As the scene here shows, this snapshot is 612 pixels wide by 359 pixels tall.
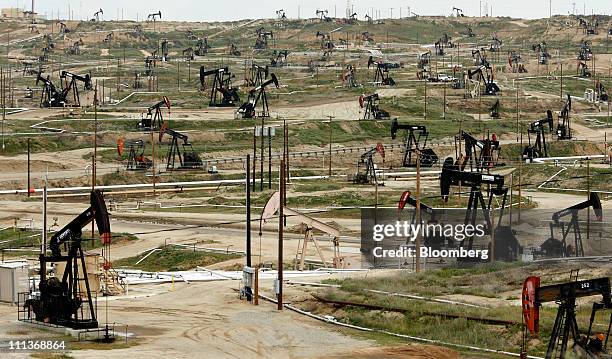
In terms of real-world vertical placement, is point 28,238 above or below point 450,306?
below

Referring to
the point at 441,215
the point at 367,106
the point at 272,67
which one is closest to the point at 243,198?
the point at 441,215

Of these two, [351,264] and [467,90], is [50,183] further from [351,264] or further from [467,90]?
[467,90]

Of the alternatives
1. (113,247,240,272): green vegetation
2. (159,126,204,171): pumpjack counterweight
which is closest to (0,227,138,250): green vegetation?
(113,247,240,272): green vegetation

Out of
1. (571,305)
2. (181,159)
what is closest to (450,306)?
(571,305)

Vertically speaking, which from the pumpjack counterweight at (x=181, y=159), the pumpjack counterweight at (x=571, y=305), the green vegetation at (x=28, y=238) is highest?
the pumpjack counterweight at (x=571, y=305)

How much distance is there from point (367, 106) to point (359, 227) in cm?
6480

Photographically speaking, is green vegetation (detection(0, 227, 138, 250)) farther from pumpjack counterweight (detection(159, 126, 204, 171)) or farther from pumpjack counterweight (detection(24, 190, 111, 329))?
pumpjack counterweight (detection(159, 126, 204, 171))

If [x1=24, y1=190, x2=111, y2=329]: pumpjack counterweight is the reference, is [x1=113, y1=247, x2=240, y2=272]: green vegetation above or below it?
below

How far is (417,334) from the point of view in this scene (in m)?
39.4

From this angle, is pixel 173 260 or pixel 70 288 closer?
pixel 70 288

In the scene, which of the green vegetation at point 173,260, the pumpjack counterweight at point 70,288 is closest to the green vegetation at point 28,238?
the green vegetation at point 173,260

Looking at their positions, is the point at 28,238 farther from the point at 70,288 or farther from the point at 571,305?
the point at 571,305

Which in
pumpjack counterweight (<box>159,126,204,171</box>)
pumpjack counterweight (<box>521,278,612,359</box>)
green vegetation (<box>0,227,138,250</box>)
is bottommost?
green vegetation (<box>0,227,138,250</box>)

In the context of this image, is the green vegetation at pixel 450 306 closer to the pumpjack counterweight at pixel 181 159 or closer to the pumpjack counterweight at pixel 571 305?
the pumpjack counterweight at pixel 571 305
